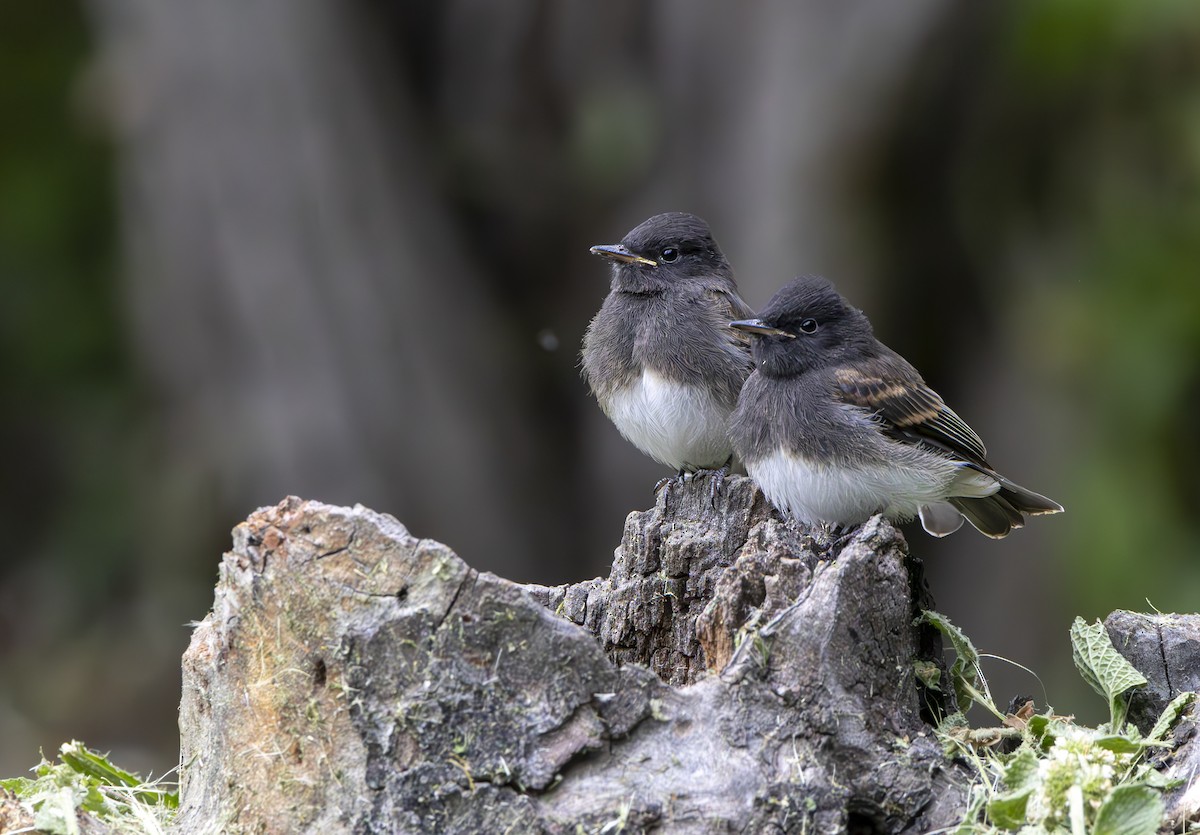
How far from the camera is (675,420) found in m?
5.91

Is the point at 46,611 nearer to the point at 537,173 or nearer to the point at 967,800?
the point at 537,173

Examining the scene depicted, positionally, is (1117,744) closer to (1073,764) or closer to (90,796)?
(1073,764)

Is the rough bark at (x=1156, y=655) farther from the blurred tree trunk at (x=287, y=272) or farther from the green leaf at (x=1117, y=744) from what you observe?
the blurred tree trunk at (x=287, y=272)

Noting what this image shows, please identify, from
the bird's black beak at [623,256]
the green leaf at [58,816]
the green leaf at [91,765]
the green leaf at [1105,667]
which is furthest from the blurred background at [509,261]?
the green leaf at [58,816]

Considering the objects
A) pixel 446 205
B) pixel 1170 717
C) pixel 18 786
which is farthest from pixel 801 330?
pixel 446 205

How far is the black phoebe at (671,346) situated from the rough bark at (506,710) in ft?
7.57

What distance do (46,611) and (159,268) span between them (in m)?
3.23

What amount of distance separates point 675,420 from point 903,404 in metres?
0.98

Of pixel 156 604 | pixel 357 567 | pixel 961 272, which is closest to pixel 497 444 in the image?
pixel 156 604

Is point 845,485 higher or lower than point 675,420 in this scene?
lower

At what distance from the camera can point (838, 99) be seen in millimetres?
9344

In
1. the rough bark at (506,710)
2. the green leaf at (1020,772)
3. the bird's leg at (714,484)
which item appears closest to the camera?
the rough bark at (506,710)

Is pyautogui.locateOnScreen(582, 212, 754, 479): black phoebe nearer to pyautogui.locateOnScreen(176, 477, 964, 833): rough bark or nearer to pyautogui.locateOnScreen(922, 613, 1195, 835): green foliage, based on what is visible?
pyautogui.locateOnScreen(922, 613, 1195, 835): green foliage

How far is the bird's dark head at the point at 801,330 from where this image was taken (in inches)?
217
